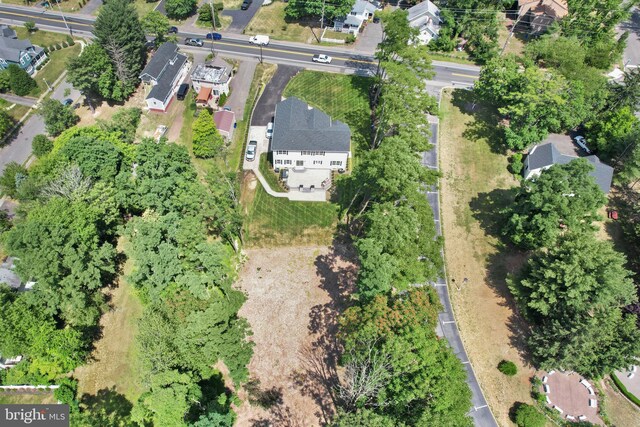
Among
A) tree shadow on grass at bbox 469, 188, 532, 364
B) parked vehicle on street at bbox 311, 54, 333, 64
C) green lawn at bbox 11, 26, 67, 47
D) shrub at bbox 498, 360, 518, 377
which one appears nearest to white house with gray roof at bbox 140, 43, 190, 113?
parked vehicle on street at bbox 311, 54, 333, 64

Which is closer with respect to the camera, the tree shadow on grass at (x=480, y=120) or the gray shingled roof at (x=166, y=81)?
the tree shadow on grass at (x=480, y=120)

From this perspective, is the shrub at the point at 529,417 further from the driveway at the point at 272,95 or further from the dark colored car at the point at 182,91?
the dark colored car at the point at 182,91

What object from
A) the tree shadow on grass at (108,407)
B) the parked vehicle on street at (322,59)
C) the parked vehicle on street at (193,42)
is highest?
the parked vehicle on street at (322,59)

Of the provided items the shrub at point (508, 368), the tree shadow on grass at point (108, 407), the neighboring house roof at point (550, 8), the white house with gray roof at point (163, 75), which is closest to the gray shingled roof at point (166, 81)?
the white house with gray roof at point (163, 75)

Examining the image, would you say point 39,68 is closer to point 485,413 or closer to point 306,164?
point 306,164

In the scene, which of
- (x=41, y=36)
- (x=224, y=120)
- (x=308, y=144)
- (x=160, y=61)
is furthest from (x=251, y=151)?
(x=41, y=36)

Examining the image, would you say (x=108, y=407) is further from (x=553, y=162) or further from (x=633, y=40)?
(x=633, y=40)

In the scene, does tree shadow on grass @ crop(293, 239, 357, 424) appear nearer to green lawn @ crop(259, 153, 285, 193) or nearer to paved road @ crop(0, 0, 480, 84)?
green lawn @ crop(259, 153, 285, 193)
